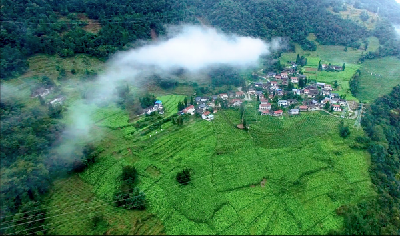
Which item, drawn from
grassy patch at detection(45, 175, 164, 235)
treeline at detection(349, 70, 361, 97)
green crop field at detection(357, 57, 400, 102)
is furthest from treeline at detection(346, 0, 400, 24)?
grassy patch at detection(45, 175, 164, 235)

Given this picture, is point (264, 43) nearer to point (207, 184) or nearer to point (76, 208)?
point (207, 184)

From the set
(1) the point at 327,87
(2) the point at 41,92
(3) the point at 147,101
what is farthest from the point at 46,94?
(1) the point at 327,87

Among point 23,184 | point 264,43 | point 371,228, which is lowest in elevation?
point 371,228

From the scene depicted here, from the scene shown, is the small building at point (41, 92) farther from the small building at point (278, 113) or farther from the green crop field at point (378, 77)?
the green crop field at point (378, 77)

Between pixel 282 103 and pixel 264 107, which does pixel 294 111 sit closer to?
pixel 282 103

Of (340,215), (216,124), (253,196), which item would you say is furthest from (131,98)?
(340,215)

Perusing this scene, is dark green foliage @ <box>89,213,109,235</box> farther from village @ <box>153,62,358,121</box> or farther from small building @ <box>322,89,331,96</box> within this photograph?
small building @ <box>322,89,331,96</box>

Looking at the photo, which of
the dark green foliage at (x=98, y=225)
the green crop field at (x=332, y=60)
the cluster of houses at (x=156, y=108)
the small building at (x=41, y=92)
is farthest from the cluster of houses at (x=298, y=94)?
the small building at (x=41, y=92)
